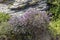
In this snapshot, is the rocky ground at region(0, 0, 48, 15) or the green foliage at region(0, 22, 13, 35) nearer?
the green foliage at region(0, 22, 13, 35)

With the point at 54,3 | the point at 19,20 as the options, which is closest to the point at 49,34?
the point at 19,20

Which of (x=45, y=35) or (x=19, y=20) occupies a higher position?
(x=19, y=20)

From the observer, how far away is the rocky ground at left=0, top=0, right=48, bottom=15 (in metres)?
6.51

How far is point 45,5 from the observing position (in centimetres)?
671

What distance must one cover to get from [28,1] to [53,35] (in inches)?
81.3

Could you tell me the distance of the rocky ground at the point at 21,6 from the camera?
651 centimetres

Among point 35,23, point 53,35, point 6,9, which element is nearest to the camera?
point 35,23

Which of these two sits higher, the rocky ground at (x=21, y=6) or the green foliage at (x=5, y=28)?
the green foliage at (x=5, y=28)

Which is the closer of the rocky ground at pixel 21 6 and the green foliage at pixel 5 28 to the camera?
the green foliage at pixel 5 28

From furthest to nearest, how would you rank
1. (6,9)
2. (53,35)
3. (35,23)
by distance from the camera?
(6,9) < (53,35) < (35,23)

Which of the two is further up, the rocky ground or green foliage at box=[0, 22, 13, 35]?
green foliage at box=[0, 22, 13, 35]

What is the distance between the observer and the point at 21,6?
6.57 metres

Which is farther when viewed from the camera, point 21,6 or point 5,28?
point 21,6

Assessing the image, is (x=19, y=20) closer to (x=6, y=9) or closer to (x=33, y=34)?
(x=33, y=34)
